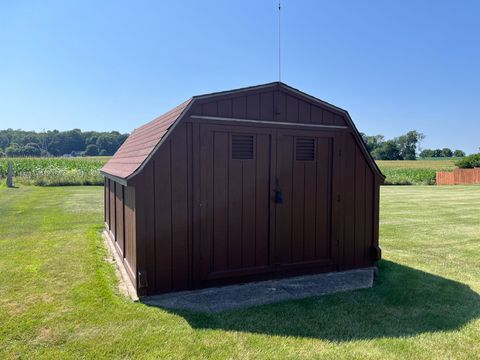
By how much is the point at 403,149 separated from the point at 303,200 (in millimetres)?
95806

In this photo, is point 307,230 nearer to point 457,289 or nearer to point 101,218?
point 457,289

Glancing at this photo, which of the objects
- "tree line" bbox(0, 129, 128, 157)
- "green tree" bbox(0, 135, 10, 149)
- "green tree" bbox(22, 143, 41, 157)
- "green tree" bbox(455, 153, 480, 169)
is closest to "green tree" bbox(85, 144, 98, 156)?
"tree line" bbox(0, 129, 128, 157)

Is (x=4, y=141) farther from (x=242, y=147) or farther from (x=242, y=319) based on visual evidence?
(x=242, y=319)

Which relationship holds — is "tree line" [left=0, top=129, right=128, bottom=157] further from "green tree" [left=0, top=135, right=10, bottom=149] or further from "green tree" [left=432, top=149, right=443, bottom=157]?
"green tree" [left=432, top=149, right=443, bottom=157]

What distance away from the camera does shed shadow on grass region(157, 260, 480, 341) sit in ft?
11.9

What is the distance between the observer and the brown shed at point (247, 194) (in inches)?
176

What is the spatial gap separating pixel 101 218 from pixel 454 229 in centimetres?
1066

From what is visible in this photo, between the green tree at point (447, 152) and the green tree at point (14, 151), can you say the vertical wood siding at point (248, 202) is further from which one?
the green tree at point (447, 152)

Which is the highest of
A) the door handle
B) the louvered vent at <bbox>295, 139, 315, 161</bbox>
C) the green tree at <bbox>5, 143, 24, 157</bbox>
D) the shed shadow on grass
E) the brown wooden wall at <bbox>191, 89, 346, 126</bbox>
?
the green tree at <bbox>5, 143, 24, 157</bbox>

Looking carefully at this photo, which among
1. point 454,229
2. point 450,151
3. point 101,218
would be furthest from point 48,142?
point 450,151

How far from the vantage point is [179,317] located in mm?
3859

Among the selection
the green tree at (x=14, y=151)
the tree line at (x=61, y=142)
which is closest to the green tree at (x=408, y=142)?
the tree line at (x=61, y=142)

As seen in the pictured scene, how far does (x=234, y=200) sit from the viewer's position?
489cm

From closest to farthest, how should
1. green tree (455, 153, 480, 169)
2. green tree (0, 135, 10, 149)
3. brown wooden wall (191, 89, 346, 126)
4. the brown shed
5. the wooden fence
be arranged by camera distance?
the brown shed
brown wooden wall (191, 89, 346, 126)
the wooden fence
green tree (455, 153, 480, 169)
green tree (0, 135, 10, 149)
